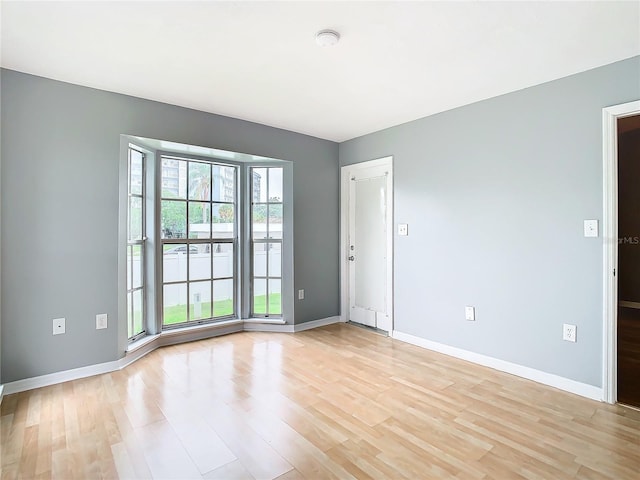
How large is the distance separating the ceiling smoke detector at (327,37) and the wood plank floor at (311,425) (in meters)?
2.49

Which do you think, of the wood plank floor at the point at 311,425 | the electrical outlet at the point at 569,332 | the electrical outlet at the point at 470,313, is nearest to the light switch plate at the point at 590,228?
the electrical outlet at the point at 569,332

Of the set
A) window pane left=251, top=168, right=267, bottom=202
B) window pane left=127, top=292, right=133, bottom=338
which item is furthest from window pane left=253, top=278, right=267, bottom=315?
window pane left=127, top=292, right=133, bottom=338

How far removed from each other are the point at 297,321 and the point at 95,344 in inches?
86.3

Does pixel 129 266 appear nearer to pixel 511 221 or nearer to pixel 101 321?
pixel 101 321

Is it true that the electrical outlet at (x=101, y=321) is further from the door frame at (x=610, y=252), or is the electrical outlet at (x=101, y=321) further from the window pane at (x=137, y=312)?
the door frame at (x=610, y=252)

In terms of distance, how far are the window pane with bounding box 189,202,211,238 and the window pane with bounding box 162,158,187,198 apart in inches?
7.7

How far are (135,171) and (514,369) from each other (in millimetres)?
4128

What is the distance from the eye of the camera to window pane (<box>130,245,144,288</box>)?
3464 mm

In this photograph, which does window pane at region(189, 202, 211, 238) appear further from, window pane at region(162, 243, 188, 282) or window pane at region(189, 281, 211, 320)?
window pane at region(189, 281, 211, 320)

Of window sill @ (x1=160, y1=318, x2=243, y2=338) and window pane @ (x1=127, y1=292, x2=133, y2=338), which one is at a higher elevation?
window pane @ (x1=127, y1=292, x2=133, y2=338)

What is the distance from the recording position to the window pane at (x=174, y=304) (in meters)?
3.81

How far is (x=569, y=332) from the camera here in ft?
8.87

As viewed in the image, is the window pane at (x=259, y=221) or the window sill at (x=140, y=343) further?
the window pane at (x=259, y=221)

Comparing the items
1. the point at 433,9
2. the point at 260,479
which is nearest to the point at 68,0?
the point at 433,9
